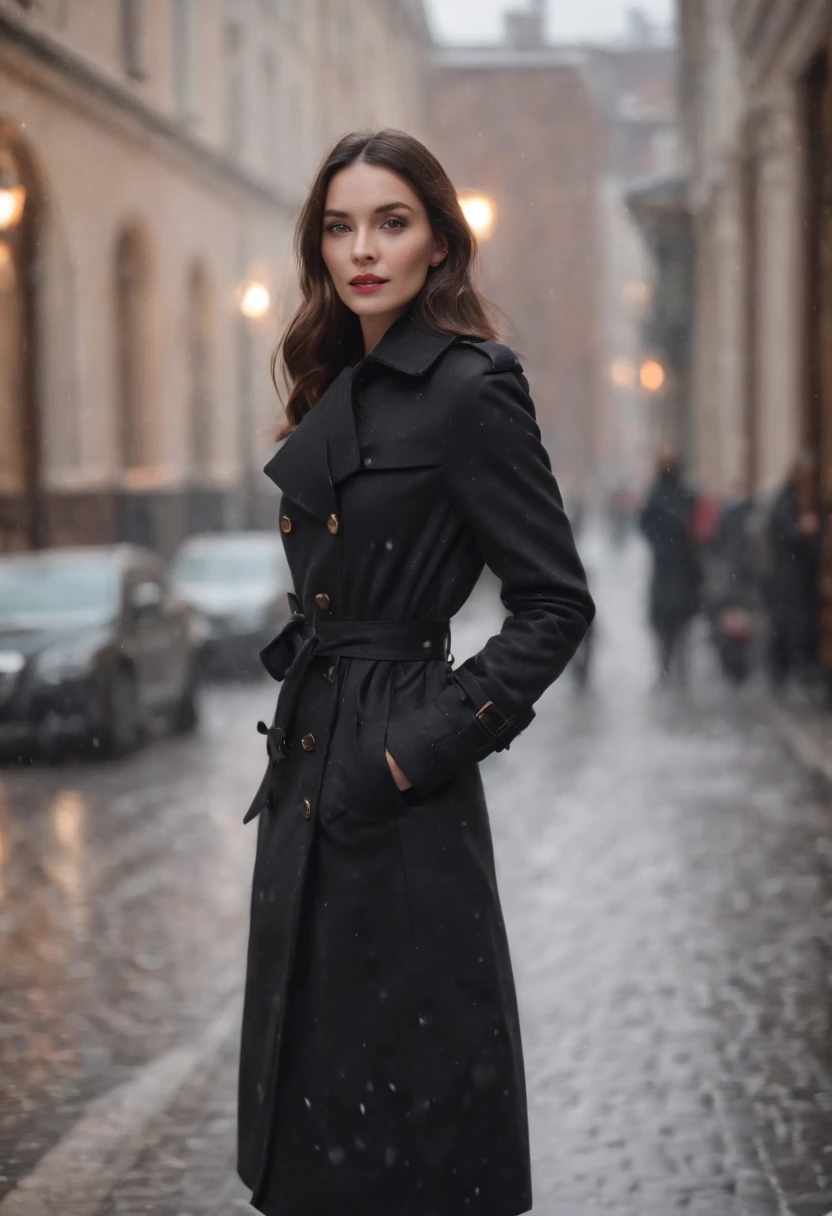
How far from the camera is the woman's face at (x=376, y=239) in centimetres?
317

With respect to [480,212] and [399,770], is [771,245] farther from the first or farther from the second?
[399,770]

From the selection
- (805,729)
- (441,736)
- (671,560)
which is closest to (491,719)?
(441,736)

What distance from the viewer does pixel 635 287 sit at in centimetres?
8200

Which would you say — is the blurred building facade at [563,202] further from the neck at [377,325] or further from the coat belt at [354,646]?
the coat belt at [354,646]

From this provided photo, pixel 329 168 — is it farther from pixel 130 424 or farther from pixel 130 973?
pixel 130 424

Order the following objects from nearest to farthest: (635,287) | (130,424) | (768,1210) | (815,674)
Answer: (768,1210), (815,674), (130,424), (635,287)

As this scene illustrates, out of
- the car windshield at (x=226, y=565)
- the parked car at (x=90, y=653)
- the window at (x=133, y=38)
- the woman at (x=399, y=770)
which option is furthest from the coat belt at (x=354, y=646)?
the window at (x=133, y=38)

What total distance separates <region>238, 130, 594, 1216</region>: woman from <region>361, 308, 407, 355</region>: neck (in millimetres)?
89

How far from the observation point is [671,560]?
17.5m

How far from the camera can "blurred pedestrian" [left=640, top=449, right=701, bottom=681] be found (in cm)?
1650

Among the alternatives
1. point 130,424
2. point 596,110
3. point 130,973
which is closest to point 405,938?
point 130,973

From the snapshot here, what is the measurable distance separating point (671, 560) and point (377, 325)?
47.4ft

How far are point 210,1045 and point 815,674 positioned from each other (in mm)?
10927

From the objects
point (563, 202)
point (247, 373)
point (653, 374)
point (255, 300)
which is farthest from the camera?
point (563, 202)
